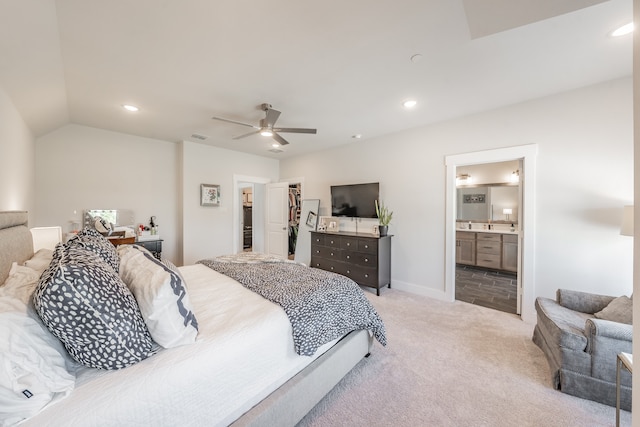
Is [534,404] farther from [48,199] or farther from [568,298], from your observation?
[48,199]

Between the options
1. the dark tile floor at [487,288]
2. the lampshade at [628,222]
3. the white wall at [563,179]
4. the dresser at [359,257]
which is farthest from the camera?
the dresser at [359,257]

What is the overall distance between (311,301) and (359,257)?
222cm

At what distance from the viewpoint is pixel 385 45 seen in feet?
5.95

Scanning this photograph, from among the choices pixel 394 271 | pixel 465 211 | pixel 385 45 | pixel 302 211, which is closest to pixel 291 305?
pixel 385 45

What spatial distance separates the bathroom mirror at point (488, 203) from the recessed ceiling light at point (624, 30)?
3.73m

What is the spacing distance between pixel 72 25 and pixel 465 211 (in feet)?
20.5

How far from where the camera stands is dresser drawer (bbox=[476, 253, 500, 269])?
468 centimetres

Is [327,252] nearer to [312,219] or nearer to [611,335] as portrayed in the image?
[312,219]

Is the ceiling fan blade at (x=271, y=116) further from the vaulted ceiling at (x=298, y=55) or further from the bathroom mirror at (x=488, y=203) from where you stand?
the bathroom mirror at (x=488, y=203)

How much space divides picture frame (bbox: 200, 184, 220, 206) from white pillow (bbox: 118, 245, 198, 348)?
11.2 feet

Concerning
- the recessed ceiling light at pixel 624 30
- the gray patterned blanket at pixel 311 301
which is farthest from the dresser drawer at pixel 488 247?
the gray patterned blanket at pixel 311 301

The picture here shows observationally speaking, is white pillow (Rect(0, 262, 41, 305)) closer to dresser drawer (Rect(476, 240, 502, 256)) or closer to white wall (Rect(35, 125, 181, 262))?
white wall (Rect(35, 125, 181, 262))

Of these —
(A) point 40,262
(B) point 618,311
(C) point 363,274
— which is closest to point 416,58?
(B) point 618,311

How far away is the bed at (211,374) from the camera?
897mm
